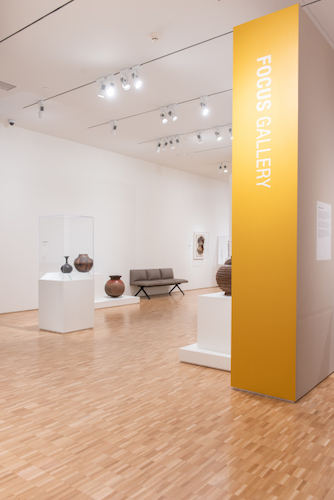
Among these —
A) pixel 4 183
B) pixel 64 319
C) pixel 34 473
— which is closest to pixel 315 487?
pixel 34 473

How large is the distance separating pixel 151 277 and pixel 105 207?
2559 mm

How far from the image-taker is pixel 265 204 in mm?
3762

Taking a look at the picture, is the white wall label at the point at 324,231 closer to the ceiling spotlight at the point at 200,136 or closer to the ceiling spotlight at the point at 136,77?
the ceiling spotlight at the point at 136,77

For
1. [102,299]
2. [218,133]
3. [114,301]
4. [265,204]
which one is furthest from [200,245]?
[265,204]

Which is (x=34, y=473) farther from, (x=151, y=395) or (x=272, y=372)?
(x=272, y=372)

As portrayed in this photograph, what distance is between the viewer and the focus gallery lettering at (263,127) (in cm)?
374

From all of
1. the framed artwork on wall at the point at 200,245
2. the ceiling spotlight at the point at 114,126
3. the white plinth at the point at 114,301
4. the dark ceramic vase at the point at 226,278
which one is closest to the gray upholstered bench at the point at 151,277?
the white plinth at the point at 114,301

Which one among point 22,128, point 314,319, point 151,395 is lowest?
point 151,395

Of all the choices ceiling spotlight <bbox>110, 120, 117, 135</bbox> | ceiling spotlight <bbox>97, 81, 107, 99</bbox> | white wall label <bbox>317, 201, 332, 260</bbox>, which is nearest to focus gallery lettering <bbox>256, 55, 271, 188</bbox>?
white wall label <bbox>317, 201, 332, 260</bbox>

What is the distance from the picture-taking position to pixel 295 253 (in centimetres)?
359

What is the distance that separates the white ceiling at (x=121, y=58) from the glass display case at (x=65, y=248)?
2203 millimetres

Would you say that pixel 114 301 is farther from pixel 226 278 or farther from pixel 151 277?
pixel 226 278

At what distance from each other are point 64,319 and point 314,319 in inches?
164

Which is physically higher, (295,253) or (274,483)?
(295,253)
